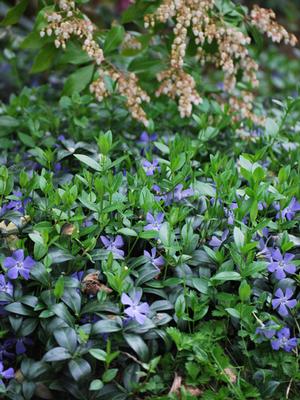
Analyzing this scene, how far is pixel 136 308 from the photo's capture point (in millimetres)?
2008

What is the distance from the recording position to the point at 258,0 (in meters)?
6.97

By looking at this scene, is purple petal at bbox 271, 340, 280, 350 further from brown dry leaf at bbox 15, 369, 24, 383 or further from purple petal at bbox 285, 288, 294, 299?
brown dry leaf at bbox 15, 369, 24, 383

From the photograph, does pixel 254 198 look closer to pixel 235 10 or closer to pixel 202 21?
pixel 202 21

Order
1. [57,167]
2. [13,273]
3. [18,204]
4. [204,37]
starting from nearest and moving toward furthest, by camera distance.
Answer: [13,273], [18,204], [57,167], [204,37]

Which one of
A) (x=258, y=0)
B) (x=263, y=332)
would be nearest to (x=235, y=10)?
(x=263, y=332)

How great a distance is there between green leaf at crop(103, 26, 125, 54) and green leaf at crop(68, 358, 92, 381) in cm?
166

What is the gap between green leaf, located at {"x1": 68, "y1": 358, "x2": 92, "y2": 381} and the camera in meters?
1.90

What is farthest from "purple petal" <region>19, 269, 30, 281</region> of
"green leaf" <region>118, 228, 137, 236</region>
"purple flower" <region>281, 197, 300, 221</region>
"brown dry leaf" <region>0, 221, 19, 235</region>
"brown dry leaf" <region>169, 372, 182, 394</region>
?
"purple flower" <region>281, 197, 300, 221</region>

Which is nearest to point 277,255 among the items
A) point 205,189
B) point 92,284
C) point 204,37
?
point 205,189

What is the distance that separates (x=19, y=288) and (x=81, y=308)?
0.22 metres

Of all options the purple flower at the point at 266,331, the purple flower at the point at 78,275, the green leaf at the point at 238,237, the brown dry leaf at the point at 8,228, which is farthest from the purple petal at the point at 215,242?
the brown dry leaf at the point at 8,228

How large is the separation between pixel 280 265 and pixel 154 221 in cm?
45

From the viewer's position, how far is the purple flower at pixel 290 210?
2.37m

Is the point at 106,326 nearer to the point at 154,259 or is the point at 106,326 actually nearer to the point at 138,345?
the point at 138,345
